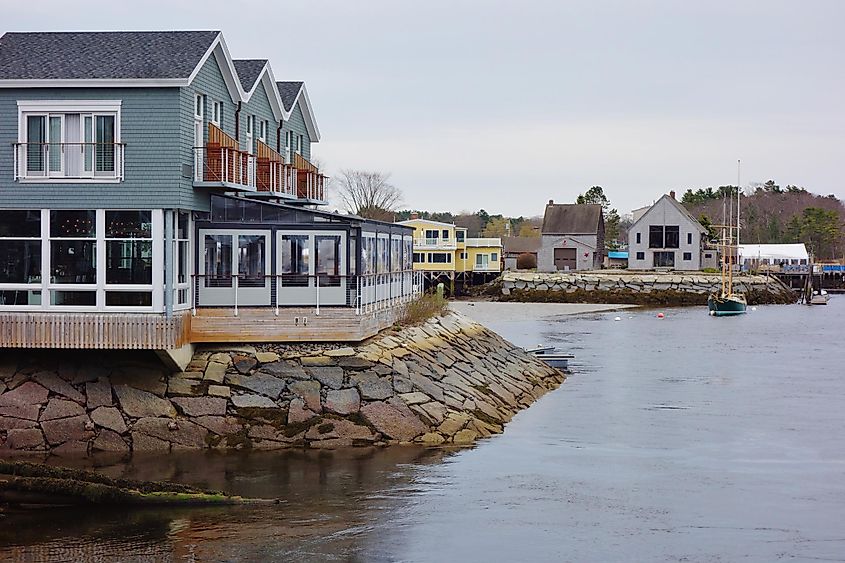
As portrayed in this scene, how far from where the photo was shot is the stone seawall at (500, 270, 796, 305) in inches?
3529

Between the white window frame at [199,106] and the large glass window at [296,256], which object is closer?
the white window frame at [199,106]

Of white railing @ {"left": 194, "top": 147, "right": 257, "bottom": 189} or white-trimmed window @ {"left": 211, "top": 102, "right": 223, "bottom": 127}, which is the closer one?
white railing @ {"left": 194, "top": 147, "right": 257, "bottom": 189}

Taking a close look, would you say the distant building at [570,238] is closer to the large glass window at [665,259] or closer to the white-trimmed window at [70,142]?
the large glass window at [665,259]

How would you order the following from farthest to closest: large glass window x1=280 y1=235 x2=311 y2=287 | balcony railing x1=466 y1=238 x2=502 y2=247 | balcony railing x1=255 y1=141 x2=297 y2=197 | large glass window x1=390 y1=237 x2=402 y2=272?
balcony railing x1=466 y1=238 x2=502 y2=247
large glass window x1=390 y1=237 x2=402 y2=272
balcony railing x1=255 y1=141 x2=297 y2=197
large glass window x1=280 y1=235 x2=311 y2=287

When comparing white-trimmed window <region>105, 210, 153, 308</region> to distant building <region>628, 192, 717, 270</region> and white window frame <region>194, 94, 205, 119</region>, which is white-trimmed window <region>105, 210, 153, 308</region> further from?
distant building <region>628, 192, 717, 270</region>

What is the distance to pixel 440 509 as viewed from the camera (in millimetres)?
18625

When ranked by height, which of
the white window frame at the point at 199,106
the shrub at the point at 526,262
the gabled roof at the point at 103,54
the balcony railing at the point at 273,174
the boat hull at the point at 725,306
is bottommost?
the boat hull at the point at 725,306

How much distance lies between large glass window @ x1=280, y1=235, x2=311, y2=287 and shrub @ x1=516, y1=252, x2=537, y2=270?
87.1 m

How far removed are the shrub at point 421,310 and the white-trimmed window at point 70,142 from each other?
9332mm

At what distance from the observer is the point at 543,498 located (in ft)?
64.1

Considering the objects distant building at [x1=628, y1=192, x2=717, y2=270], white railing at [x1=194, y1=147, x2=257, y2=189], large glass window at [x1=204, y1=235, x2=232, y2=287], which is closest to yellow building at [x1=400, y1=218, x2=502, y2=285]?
distant building at [x1=628, y1=192, x2=717, y2=270]

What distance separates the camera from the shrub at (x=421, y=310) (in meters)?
31.0

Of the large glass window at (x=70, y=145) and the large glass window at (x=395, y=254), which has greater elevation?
the large glass window at (x=70, y=145)

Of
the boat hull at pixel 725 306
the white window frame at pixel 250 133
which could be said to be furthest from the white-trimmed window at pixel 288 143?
the boat hull at pixel 725 306
